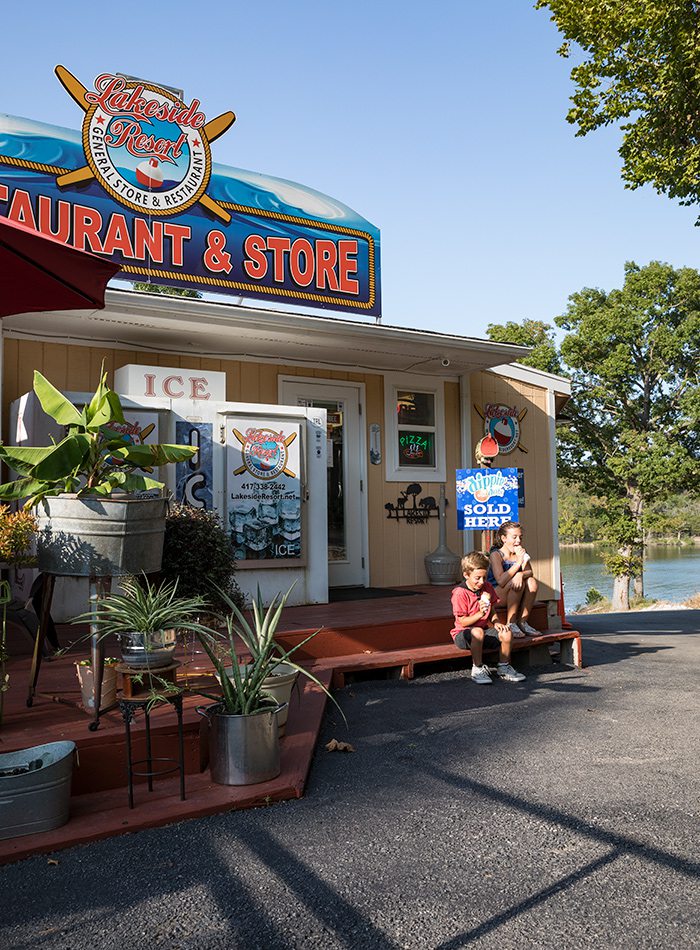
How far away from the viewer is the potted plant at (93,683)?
359 centimetres

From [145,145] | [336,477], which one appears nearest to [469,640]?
[336,477]

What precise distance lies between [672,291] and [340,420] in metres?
19.6

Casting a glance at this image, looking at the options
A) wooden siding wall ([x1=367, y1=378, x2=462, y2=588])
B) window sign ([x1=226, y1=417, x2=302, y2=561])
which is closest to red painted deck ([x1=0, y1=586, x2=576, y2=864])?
window sign ([x1=226, y1=417, x2=302, y2=561])

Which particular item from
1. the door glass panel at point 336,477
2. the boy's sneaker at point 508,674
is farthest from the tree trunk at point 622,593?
the boy's sneaker at point 508,674

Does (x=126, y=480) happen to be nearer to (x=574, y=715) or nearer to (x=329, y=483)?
(x=574, y=715)

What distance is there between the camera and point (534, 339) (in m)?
29.4

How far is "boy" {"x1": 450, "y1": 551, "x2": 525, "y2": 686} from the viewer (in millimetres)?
5773

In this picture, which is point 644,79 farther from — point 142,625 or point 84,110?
point 142,625

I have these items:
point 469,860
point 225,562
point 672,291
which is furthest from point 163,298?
point 672,291

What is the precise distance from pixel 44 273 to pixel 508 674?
4.38 meters

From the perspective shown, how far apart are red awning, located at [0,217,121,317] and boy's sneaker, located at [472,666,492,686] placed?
3.85 metres

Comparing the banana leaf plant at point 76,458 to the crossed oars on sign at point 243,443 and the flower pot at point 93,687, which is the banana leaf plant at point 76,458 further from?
the crossed oars on sign at point 243,443

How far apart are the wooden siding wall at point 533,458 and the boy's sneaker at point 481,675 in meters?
3.58

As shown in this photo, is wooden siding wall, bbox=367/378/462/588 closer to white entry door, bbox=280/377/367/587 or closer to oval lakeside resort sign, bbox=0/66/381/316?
white entry door, bbox=280/377/367/587
